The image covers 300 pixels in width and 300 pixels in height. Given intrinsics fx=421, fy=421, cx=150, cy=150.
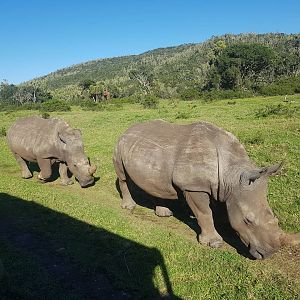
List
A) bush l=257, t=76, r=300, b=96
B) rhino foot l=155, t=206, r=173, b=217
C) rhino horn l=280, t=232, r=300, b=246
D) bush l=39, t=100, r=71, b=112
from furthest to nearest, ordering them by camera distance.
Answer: bush l=39, t=100, r=71, b=112
bush l=257, t=76, r=300, b=96
rhino foot l=155, t=206, r=173, b=217
rhino horn l=280, t=232, r=300, b=246

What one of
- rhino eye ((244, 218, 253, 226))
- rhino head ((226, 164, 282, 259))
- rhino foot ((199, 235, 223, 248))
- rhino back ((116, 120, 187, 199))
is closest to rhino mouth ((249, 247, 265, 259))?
rhino head ((226, 164, 282, 259))

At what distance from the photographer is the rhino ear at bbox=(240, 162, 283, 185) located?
21.4 ft

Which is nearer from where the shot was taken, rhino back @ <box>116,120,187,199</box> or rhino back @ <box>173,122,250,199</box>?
rhino back @ <box>173,122,250,199</box>

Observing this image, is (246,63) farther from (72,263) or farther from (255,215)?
(72,263)

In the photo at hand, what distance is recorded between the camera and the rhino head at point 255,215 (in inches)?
256

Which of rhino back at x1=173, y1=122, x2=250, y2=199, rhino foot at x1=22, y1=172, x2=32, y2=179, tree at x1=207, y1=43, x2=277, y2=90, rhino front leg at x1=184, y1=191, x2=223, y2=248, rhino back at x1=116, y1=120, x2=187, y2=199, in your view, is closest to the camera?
rhino back at x1=173, y1=122, x2=250, y2=199

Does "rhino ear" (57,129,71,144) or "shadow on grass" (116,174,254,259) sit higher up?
"rhino ear" (57,129,71,144)

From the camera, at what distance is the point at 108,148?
16609mm

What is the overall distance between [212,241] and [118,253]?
66.6 inches

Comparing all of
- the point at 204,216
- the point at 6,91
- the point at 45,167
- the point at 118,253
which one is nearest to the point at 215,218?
the point at 204,216

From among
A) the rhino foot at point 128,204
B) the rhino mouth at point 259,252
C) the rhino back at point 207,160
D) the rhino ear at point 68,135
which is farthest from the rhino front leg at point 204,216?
the rhino ear at point 68,135

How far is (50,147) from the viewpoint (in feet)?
41.0

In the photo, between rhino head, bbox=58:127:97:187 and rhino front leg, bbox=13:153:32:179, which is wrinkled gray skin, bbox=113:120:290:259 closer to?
rhino head, bbox=58:127:97:187

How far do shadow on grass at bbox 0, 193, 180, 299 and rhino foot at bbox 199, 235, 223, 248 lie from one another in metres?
0.88
